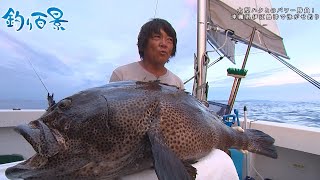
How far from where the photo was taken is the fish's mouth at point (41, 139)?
3.46 feet

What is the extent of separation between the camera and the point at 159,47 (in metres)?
2.36

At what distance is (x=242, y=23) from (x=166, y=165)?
3484 millimetres

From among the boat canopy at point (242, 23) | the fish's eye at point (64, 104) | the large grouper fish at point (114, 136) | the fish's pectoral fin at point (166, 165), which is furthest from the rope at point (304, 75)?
the fish's eye at point (64, 104)

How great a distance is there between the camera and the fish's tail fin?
6.70 ft

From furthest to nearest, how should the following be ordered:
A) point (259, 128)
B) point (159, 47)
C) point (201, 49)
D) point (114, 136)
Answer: point (259, 128) < point (201, 49) < point (159, 47) < point (114, 136)

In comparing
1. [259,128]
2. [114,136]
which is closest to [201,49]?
[259,128]

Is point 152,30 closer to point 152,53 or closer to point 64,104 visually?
point 152,53

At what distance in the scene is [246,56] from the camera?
12.0ft

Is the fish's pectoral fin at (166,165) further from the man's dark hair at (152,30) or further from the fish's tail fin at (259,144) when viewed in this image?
the man's dark hair at (152,30)

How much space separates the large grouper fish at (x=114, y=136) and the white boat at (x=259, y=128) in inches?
65.2

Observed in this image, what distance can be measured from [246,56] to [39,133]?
317cm

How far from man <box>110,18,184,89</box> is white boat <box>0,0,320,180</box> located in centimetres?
79

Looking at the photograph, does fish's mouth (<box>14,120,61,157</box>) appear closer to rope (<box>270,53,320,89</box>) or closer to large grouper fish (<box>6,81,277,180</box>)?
large grouper fish (<box>6,81,277,180</box>)

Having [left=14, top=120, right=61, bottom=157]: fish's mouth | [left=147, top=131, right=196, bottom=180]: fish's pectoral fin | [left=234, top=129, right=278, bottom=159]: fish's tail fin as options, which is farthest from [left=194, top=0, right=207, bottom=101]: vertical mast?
[left=14, top=120, right=61, bottom=157]: fish's mouth
